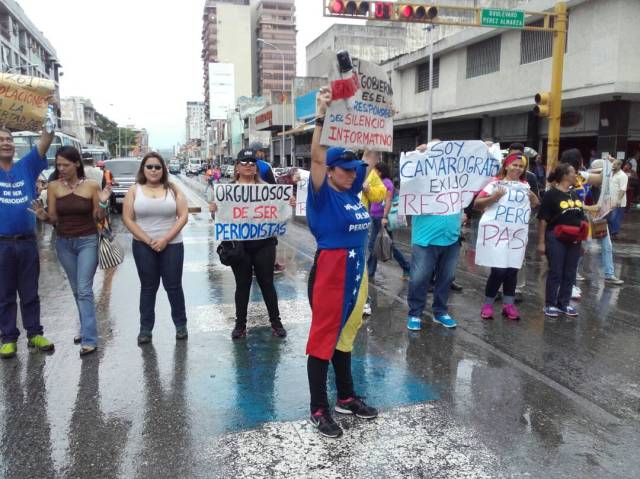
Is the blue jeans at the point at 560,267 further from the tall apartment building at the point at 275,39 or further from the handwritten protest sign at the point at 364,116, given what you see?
the tall apartment building at the point at 275,39

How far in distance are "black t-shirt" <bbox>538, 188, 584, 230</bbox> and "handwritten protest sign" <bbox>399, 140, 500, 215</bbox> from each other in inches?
32.7

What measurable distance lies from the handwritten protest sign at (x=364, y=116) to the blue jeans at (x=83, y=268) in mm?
2779

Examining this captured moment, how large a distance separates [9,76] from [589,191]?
7.73 meters

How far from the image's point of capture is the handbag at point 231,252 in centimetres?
537

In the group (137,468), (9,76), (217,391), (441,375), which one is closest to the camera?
(137,468)

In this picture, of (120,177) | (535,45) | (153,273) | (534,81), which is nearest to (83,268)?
(153,273)

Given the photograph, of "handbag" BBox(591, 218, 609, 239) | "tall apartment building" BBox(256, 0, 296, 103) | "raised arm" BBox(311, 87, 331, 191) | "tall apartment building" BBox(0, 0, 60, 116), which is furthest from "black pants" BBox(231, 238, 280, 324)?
"tall apartment building" BBox(256, 0, 296, 103)

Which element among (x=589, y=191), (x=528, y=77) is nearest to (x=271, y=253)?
(x=589, y=191)

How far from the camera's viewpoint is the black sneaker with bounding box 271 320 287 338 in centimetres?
553

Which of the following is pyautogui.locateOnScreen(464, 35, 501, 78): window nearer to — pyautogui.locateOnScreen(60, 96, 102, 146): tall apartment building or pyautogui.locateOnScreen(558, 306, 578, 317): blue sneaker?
pyautogui.locateOnScreen(558, 306, 578, 317): blue sneaker

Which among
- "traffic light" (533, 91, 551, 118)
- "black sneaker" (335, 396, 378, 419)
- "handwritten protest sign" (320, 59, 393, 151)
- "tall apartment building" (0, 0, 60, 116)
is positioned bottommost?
"black sneaker" (335, 396, 378, 419)

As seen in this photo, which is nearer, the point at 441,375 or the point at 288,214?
the point at 441,375

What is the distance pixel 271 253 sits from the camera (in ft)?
18.2

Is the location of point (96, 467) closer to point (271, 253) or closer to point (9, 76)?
point (271, 253)
